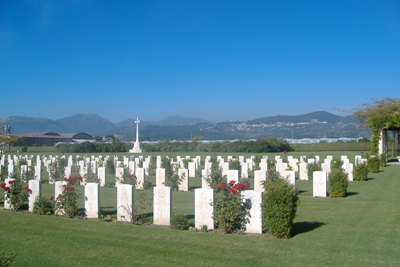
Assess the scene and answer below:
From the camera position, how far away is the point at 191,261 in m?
7.56

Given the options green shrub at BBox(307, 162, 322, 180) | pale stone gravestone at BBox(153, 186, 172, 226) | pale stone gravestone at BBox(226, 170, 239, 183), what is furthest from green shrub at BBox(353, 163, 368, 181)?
pale stone gravestone at BBox(153, 186, 172, 226)

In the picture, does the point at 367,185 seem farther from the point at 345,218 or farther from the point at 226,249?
the point at 226,249

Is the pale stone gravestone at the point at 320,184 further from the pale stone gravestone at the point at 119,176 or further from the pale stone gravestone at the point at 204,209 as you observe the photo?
the pale stone gravestone at the point at 119,176

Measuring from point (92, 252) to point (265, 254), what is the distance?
299 centimetres

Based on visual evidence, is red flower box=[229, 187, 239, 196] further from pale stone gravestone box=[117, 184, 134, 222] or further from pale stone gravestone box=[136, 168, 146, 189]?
pale stone gravestone box=[136, 168, 146, 189]

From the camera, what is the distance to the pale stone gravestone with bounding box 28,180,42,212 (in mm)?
12177

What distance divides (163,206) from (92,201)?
2.00m

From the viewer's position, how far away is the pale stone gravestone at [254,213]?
9.39 meters

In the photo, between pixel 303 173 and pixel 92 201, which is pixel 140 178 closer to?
pixel 92 201

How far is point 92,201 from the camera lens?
37.4 ft

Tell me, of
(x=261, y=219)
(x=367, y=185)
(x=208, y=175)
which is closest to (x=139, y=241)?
(x=261, y=219)

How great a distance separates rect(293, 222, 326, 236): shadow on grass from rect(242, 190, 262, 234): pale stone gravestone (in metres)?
0.74

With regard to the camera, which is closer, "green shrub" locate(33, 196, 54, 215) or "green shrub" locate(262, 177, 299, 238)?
"green shrub" locate(262, 177, 299, 238)

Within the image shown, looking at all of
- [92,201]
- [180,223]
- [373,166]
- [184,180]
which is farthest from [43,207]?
[373,166]
